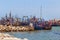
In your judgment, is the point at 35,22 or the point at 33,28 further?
the point at 35,22

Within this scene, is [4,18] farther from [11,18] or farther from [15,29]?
[15,29]

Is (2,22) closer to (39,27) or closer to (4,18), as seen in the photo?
(4,18)

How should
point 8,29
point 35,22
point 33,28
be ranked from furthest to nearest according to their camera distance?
1. point 35,22
2. point 33,28
3. point 8,29

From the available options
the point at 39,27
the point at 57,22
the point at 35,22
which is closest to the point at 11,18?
the point at 35,22

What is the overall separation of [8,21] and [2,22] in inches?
156

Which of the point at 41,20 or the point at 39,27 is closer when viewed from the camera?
the point at 39,27

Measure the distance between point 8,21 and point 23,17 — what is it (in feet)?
42.5

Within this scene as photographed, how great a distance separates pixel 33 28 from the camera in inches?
3693

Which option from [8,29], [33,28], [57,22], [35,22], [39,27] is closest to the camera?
[8,29]

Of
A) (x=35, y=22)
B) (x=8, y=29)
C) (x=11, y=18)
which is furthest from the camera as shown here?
(x=11, y=18)

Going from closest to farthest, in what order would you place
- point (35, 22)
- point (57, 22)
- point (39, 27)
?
point (39, 27), point (35, 22), point (57, 22)

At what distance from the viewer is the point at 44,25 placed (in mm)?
104750

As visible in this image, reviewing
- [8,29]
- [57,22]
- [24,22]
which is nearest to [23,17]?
[24,22]

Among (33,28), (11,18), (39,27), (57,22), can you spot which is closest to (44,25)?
(39,27)
